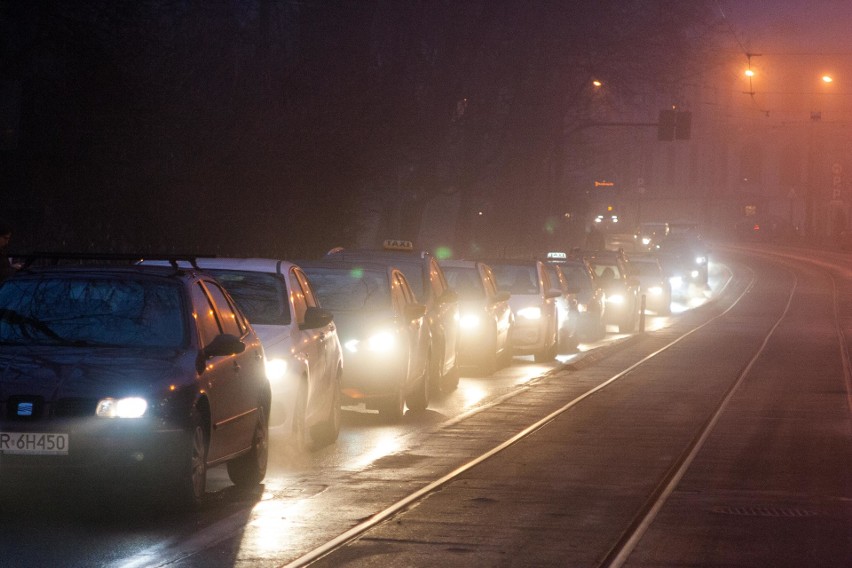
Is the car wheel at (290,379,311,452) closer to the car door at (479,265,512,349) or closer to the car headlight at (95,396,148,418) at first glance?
the car headlight at (95,396,148,418)

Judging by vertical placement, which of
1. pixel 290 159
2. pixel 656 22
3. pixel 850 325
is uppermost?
pixel 656 22

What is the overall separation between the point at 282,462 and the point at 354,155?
56.7ft

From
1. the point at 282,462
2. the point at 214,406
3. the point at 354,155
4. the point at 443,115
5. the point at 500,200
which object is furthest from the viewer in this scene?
the point at 500,200

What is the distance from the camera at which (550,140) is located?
1777 inches

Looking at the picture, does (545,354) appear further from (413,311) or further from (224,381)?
(224,381)

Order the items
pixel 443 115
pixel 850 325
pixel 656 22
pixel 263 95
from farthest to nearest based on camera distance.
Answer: pixel 656 22 → pixel 850 325 → pixel 443 115 → pixel 263 95

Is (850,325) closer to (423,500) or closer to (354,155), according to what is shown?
(354,155)

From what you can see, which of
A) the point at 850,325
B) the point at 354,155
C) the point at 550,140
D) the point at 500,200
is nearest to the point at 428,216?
the point at 500,200

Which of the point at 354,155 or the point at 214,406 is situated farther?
the point at 354,155

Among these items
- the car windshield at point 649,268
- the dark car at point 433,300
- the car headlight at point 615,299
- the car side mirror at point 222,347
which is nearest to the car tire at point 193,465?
the car side mirror at point 222,347

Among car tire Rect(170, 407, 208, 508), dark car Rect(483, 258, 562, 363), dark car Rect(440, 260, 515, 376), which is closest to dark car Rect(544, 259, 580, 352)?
dark car Rect(483, 258, 562, 363)

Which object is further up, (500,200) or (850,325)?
(500,200)

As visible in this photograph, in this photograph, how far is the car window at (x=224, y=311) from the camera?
10.7 m

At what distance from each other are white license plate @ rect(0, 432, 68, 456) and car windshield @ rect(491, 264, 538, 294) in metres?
17.1
